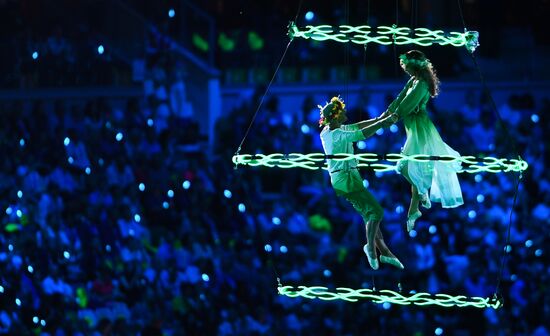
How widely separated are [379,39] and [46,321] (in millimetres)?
6785

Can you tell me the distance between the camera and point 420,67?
9.92m

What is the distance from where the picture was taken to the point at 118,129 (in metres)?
17.1

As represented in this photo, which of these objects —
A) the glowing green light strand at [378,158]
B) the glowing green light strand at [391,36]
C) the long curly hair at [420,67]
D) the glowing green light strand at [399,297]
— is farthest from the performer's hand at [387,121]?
the glowing green light strand at [399,297]

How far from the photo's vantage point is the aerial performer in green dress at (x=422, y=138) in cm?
990

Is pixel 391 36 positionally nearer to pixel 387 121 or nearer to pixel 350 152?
pixel 387 121

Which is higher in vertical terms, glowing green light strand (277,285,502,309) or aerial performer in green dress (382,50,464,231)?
aerial performer in green dress (382,50,464,231)

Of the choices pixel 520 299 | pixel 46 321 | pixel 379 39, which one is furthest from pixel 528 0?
pixel 379 39

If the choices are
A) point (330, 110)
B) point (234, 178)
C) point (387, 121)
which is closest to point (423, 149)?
point (387, 121)

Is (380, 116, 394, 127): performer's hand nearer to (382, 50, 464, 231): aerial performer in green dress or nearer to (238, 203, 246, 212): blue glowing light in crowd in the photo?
(382, 50, 464, 231): aerial performer in green dress

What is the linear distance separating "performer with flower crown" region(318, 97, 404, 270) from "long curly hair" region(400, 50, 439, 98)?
0.32 meters

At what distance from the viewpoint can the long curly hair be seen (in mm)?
9875

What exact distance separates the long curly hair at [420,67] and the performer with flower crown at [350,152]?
32cm

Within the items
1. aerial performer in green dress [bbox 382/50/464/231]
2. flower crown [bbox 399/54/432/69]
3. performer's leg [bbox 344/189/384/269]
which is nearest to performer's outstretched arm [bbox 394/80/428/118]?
aerial performer in green dress [bbox 382/50/464/231]

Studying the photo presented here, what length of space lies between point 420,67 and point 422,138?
470mm
